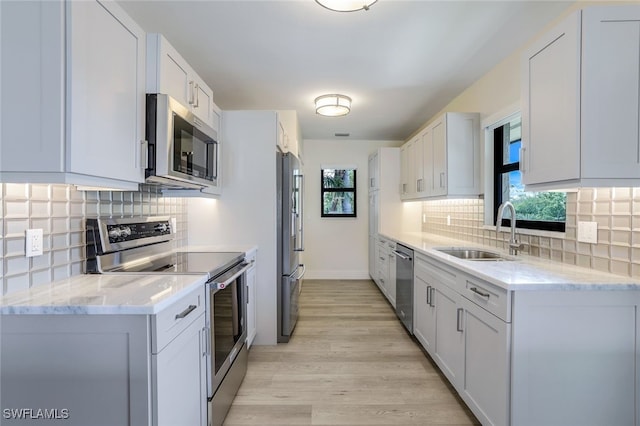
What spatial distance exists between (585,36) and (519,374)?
1626 mm

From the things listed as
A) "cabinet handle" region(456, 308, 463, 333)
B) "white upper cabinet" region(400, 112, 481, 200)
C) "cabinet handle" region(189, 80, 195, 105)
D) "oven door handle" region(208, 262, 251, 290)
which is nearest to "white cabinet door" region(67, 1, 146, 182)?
"cabinet handle" region(189, 80, 195, 105)

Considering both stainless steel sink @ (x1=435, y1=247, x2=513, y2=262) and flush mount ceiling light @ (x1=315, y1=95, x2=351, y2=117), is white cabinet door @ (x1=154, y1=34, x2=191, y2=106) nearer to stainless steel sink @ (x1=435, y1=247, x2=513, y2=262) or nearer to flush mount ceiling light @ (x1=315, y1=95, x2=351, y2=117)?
flush mount ceiling light @ (x1=315, y1=95, x2=351, y2=117)

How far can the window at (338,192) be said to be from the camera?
19.3 ft

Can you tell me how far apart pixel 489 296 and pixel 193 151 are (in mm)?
1942

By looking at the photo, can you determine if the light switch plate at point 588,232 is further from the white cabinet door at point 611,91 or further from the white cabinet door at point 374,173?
the white cabinet door at point 374,173

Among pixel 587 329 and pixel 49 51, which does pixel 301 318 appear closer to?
pixel 587 329

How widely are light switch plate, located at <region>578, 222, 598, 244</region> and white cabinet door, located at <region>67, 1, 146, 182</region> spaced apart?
2495 millimetres

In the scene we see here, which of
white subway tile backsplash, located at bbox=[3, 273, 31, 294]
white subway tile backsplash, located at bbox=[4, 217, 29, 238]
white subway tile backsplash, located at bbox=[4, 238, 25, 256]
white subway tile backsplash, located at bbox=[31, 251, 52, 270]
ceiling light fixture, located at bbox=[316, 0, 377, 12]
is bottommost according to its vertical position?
white subway tile backsplash, located at bbox=[3, 273, 31, 294]

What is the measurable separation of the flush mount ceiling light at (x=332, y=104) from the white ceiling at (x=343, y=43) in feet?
0.32

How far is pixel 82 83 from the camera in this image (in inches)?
47.3

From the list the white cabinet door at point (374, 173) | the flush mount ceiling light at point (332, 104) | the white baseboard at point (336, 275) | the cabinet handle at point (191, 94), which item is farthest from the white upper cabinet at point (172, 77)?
the white baseboard at point (336, 275)

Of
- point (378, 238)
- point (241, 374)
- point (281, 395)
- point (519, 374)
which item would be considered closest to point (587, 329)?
point (519, 374)

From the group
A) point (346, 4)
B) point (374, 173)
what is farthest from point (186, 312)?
point (374, 173)

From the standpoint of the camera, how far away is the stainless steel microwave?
1644mm
